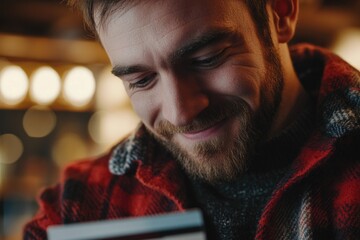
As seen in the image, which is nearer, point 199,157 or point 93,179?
point 199,157

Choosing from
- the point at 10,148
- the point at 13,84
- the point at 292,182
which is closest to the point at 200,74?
the point at 292,182

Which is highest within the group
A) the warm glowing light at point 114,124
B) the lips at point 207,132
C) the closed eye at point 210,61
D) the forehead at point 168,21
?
the forehead at point 168,21

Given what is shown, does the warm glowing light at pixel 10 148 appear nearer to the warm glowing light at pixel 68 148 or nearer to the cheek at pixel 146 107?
the warm glowing light at pixel 68 148

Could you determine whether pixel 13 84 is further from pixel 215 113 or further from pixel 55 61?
pixel 215 113

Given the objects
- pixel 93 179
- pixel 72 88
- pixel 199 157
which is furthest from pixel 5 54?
pixel 199 157

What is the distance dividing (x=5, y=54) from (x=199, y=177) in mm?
2525

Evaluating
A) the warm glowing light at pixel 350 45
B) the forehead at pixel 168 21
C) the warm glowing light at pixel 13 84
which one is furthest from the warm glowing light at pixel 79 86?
the forehead at pixel 168 21

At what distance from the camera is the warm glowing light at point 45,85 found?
3260mm

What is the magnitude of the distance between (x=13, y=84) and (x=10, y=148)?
160 centimetres

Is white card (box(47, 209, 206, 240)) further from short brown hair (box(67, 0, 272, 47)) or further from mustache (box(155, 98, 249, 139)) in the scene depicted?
short brown hair (box(67, 0, 272, 47))

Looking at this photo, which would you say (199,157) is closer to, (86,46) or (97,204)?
(97,204)

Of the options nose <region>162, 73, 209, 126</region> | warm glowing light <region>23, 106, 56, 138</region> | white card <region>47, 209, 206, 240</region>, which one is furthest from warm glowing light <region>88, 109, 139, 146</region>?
white card <region>47, 209, 206, 240</region>

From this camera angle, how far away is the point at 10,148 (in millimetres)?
4625

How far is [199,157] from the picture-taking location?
0.97m
